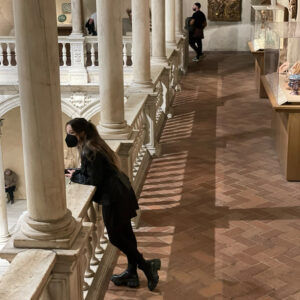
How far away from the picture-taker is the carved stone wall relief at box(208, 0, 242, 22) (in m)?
23.5

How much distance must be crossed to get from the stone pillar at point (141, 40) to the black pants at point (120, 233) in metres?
4.18

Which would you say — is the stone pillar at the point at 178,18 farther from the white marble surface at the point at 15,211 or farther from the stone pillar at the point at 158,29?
the white marble surface at the point at 15,211

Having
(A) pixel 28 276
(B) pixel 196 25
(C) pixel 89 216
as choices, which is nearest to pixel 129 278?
(C) pixel 89 216

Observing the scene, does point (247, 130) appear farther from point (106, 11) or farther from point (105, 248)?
point (105, 248)

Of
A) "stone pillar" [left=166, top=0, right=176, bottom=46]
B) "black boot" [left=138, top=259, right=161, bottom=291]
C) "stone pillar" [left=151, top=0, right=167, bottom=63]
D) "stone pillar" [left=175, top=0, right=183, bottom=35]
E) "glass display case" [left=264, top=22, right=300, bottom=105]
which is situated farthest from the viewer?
"stone pillar" [left=175, top=0, right=183, bottom=35]

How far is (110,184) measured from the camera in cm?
519

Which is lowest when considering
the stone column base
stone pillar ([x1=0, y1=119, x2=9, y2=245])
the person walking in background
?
stone pillar ([x1=0, y1=119, x2=9, y2=245])

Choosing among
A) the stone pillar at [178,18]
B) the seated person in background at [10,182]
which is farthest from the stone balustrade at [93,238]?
the seated person in background at [10,182]

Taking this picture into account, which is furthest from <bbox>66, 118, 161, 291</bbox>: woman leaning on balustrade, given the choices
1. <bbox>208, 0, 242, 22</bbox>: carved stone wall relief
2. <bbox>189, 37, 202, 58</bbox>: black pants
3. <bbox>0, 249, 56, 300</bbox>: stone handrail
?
<bbox>208, 0, 242, 22</bbox>: carved stone wall relief

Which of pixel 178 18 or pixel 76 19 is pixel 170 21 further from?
pixel 76 19

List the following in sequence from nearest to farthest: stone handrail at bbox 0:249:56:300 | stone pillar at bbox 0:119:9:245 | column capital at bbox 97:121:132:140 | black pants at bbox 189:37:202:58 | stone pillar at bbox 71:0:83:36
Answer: stone handrail at bbox 0:249:56:300 < column capital at bbox 97:121:132:140 < stone pillar at bbox 0:119:9:245 < stone pillar at bbox 71:0:83:36 < black pants at bbox 189:37:202:58

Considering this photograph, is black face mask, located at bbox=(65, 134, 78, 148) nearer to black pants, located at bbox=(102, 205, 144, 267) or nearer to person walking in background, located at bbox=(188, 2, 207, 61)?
black pants, located at bbox=(102, 205, 144, 267)

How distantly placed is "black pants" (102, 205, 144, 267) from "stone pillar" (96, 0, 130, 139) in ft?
5.76

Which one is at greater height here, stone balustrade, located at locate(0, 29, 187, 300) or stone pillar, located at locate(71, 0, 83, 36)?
stone pillar, located at locate(71, 0, 83, 36)
